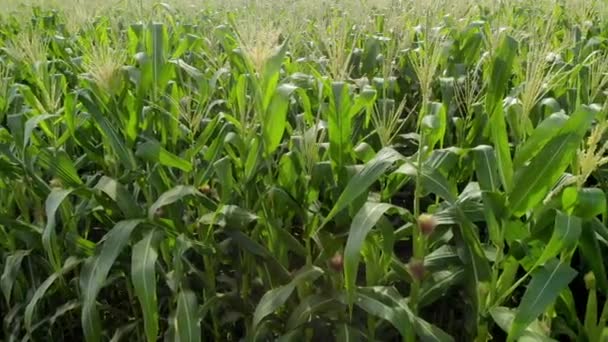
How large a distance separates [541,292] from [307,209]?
80 cm

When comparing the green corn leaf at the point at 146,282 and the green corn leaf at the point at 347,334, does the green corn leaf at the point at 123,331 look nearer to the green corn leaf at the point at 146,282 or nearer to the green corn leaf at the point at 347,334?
the green corn leaf at the point at 146,282

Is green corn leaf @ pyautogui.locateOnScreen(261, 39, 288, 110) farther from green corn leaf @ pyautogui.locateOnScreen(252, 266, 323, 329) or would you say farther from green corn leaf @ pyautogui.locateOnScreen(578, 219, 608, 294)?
green corn leaf @ pyautogui.locateOnScreen(578, 219, 608, 294)

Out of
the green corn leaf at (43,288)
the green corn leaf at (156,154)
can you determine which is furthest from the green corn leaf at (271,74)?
the green corn leaf at (43,288)

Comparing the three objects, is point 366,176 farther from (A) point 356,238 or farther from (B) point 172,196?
(B) point 172,196

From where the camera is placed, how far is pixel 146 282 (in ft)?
6.81

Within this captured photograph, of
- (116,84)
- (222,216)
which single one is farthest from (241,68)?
(222,216)

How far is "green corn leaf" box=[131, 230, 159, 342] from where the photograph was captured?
2.06 metres

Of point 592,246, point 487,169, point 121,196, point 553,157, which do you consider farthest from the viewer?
point 121,196

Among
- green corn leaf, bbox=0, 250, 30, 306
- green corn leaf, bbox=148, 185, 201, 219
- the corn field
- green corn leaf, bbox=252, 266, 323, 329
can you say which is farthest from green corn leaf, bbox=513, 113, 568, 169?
green corn leaf, bbox=0, 250, 30, 306

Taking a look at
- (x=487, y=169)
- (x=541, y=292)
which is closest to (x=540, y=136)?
(x=487, y=169)

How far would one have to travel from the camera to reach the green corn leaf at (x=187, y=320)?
2164 millimetres

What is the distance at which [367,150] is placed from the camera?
7.08ft

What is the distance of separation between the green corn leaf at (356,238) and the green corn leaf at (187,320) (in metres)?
0.58

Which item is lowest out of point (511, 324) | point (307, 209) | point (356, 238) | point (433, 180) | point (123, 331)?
point (123, 331)
